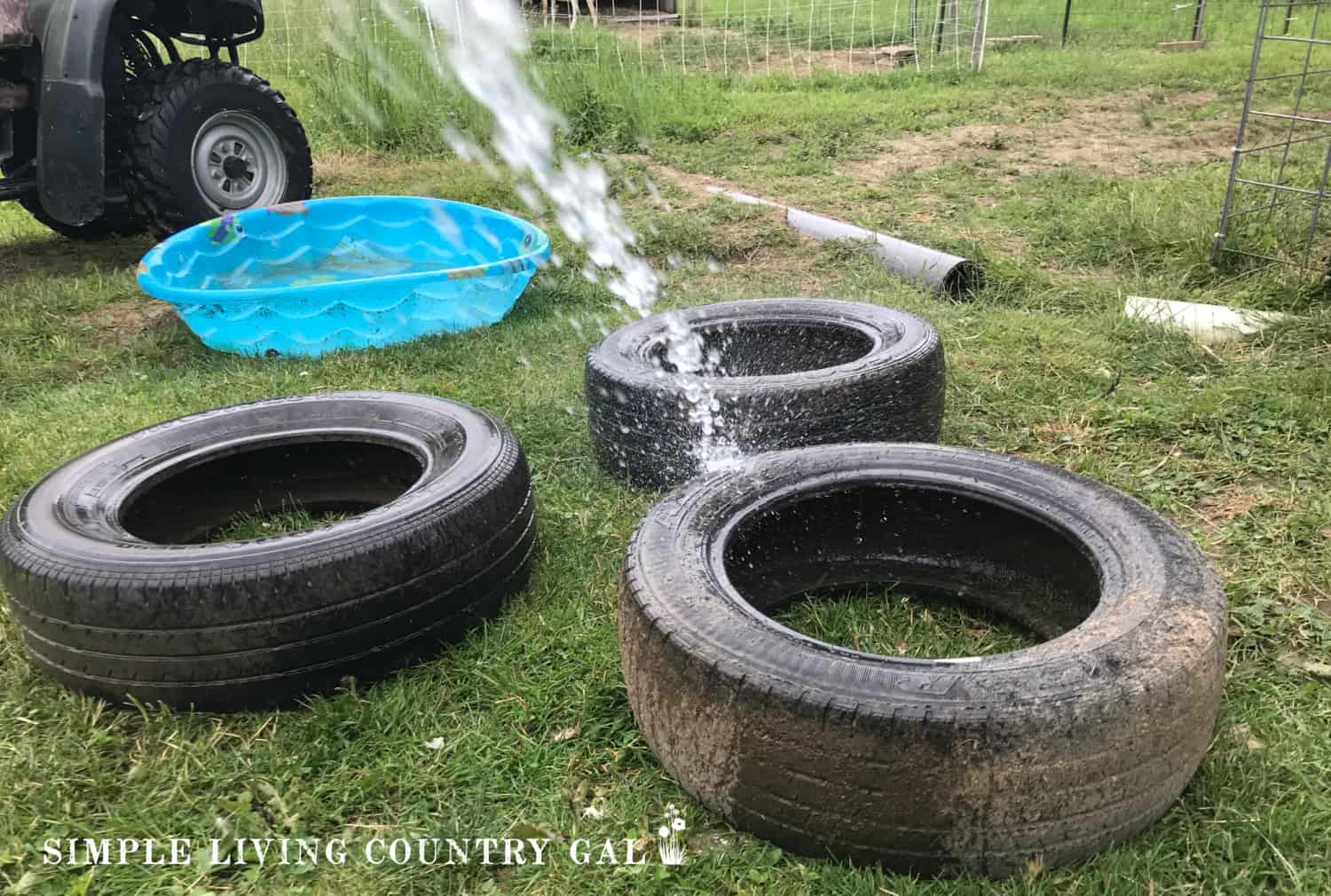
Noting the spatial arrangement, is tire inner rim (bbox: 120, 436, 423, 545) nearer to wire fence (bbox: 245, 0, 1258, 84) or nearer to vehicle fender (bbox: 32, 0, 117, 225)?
vehicle fender (bbox: 32, 0, 117, 225)

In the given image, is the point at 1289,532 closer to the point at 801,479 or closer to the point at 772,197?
the point at 801,479

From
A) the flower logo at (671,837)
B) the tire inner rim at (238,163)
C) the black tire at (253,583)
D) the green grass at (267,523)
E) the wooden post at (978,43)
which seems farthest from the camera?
the wooden post at (978,43)

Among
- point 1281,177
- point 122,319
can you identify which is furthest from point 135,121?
point 1281,177

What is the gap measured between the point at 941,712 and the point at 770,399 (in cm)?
130

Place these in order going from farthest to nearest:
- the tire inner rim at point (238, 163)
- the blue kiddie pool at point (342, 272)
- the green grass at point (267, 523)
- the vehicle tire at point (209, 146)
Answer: the tire inner rim at point (238, 163), the vehicle tire at point (209, 146), the blue kiddie pool at point (342, 272), the green grass at point (267, 523)

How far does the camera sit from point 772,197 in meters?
6.23

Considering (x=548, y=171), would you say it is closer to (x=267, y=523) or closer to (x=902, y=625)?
(x=267, y=523)

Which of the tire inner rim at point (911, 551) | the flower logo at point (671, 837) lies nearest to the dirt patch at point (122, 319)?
the tire inner rim at point (911, 551)

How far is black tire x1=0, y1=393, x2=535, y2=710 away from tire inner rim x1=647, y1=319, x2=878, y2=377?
101cm

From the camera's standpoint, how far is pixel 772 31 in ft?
42.0

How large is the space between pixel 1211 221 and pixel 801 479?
12.1ft

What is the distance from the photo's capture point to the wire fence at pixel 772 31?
28.9 feet

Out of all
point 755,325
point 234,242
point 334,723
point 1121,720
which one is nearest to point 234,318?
point 234,242

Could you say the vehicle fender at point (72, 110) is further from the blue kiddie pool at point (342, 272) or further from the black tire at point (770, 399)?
the black tire at point (770, 399)
